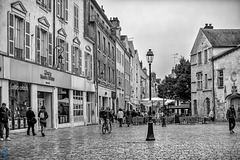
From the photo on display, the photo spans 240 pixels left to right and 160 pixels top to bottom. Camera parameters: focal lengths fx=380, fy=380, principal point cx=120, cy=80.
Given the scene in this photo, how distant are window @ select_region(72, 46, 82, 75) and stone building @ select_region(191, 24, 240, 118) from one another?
774 inches

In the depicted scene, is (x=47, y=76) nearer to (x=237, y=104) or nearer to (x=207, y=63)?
(x=237, y=104)

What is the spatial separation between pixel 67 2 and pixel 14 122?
11707mm

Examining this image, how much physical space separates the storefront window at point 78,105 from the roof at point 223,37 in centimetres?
2091

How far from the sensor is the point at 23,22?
784 inches

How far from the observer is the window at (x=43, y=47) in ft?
71.8

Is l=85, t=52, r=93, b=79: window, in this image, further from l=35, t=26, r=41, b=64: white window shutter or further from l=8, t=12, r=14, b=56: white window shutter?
l=8, t=12, r=14, b=56: white window shutter

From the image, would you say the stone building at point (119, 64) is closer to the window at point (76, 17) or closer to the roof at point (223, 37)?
the roof at point (223, 37)

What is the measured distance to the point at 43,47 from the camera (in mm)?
22875

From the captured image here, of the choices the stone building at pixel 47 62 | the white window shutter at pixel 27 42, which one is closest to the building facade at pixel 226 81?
the stone building at pixel 47 62

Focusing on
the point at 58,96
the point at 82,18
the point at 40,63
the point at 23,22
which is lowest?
the point at 58,96

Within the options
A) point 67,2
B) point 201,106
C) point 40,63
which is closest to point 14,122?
point 40,63

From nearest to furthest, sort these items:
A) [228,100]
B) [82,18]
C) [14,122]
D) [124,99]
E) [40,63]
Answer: [14,122]
[40,63]
[82,18]
[228,100]
[124,99]

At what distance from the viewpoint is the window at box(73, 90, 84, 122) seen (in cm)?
2911

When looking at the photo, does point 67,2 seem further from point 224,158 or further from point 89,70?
point 224,158
